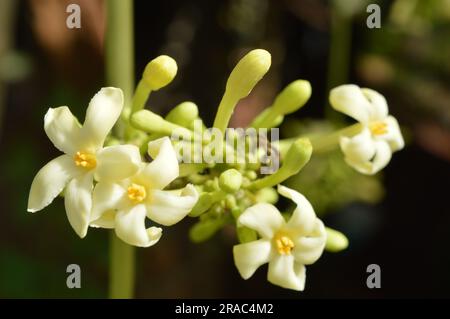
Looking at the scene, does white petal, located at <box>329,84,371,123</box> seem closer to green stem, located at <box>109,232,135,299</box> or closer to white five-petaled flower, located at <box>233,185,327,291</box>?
white five-petaled flower, located at <box>233,185,327,291</box>

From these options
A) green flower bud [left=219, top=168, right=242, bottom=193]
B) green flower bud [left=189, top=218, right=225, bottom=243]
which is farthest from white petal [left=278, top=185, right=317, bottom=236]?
green flower bud [left=189, top=218, right=225, bottom=243]

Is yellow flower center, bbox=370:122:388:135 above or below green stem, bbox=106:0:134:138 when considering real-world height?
below

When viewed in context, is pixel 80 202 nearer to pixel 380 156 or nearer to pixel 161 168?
pixel 161 168

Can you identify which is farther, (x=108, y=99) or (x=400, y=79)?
(x=400, y=79)

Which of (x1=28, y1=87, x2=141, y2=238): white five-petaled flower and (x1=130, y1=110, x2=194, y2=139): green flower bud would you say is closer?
(x1=28, y1=87, x2=141, y2=238): white five-petaled flower

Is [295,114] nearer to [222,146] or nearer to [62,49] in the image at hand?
[62,49]
